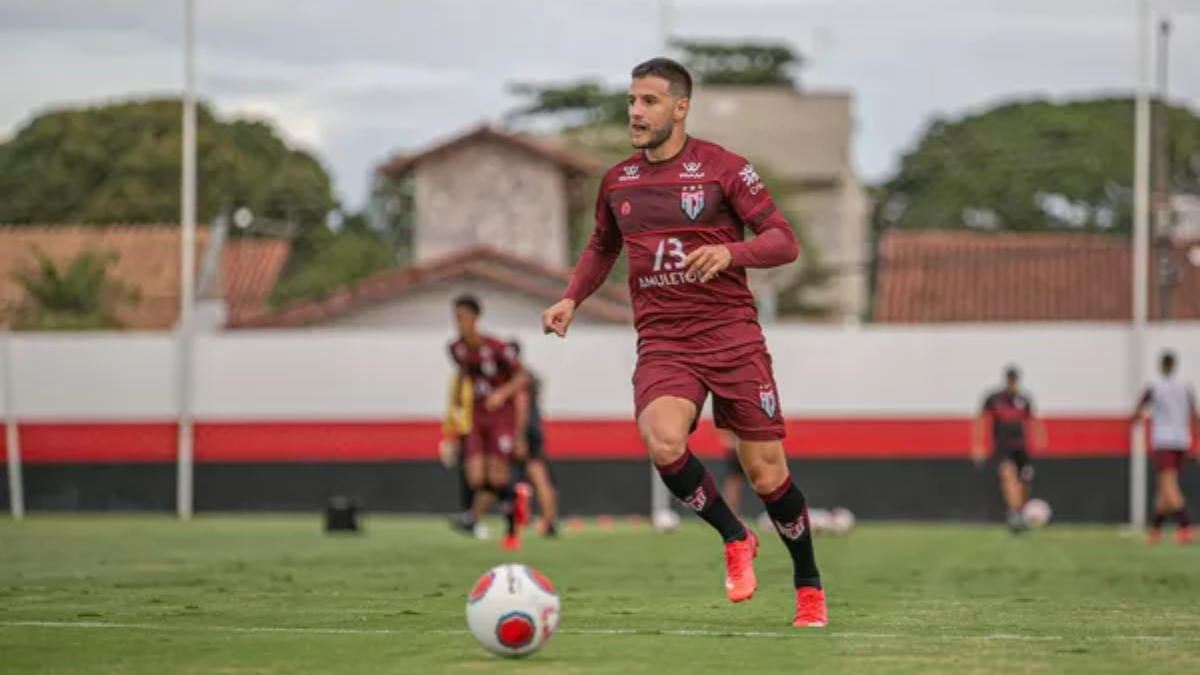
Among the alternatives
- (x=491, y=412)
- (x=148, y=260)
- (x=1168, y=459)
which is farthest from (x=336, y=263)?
(x=491, y=412)

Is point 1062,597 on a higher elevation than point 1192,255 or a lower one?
lower

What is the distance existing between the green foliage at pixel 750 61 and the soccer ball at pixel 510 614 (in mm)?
90200

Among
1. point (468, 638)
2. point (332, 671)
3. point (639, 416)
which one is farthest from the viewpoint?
point (639, 416)

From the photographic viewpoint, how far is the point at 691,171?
1062 cm

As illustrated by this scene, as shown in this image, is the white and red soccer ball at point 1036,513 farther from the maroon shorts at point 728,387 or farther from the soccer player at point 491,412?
the maroon shorts at point 728,387

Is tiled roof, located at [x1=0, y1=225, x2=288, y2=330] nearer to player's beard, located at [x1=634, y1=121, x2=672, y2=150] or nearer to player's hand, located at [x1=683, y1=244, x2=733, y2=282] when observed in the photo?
player's beard, located at [x1=634, y1=121, x2=672, y2=150]

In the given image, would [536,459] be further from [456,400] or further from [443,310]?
[443,310]

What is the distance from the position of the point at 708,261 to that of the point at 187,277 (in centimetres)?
2240

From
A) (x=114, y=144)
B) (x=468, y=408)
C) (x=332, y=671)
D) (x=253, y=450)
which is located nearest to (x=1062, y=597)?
(x=332, y=671)

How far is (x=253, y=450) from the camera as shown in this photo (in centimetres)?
3209

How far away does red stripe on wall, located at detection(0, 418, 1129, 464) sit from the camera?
31141mm

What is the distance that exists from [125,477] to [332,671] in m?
24.2

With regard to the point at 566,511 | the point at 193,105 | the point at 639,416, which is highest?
the point at 193,105

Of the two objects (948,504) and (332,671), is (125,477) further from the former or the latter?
(332,671)
